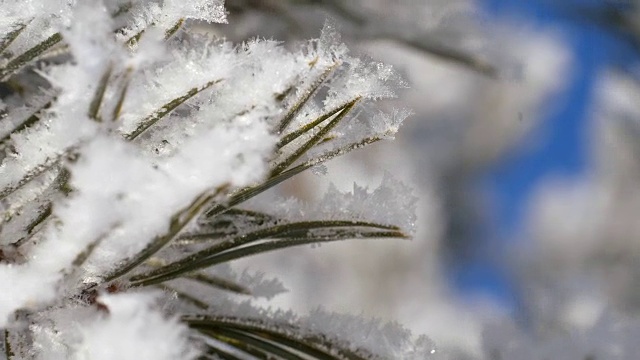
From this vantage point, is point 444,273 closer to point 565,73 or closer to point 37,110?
point 565,73

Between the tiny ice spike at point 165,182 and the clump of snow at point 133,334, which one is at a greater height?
the tiny ice spike at point 165,182

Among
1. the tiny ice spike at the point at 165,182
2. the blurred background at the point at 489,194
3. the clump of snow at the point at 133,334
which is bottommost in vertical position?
the clump of snow at the point at 133,334

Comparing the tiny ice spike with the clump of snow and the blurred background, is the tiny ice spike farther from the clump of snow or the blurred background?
the blurred background

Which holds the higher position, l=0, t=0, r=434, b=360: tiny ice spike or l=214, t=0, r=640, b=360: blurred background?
l=214, t=0, r=640, b=360: blurred background

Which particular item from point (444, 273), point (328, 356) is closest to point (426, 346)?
point (328, 356)

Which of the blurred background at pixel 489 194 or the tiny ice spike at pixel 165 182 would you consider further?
the blurred background at pixel 489 194

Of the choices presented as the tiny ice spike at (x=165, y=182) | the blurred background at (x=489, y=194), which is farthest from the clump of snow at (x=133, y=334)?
the blurred background at (x=489, y=194)

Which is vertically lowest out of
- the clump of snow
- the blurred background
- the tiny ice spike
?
the clump of snow

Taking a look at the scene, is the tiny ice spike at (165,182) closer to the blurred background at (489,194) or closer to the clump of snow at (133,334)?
the clump of snow at (133,334)

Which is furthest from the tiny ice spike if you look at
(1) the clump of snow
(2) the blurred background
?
(2) the blurred background

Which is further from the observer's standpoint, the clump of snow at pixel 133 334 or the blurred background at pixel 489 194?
the blurred background at pixel 489 194
